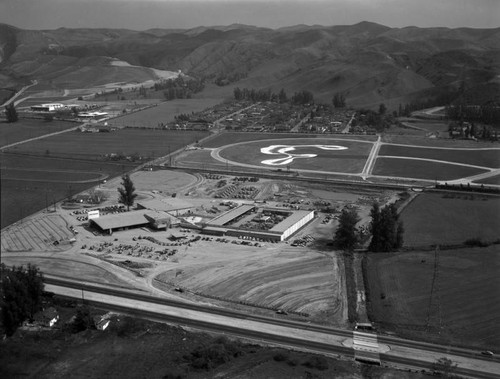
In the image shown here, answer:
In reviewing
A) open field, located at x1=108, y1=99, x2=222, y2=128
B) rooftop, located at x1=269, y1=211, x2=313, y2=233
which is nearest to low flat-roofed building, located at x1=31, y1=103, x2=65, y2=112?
open field, located at x1=108, y1=99, x2=222, y2=128

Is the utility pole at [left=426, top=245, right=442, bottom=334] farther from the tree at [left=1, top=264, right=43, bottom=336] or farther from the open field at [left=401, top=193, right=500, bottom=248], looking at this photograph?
the tree at [left=1, top=264, right=43, bottom=336]

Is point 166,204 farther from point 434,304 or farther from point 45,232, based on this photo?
point 434,304

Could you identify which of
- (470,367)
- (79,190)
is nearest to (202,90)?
(79,190)

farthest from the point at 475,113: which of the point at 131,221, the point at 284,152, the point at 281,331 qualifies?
the point at 281,331

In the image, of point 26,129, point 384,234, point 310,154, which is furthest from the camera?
point 310,154

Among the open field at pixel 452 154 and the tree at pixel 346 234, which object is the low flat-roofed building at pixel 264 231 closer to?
the tree at pixel 346 234

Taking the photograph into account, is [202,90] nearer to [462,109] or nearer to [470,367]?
[462,109]

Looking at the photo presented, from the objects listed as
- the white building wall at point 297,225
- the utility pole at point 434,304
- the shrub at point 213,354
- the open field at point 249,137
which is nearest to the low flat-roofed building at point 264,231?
the white building wall at point 297,225
